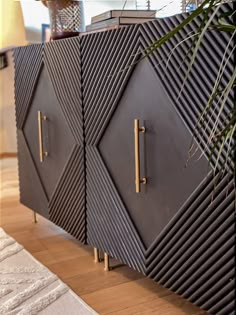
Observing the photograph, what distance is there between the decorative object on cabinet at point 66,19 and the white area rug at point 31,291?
1.08 m

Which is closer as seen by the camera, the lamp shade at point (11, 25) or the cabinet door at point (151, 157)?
the cabinet door at point (151, 157)

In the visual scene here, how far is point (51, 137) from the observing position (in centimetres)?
210

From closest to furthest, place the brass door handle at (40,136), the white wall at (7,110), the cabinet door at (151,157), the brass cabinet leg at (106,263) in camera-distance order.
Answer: the cabinet door at (151,157)
the brass cabinet leg at (106,263)
the brass door handle at (40,136)
the white wall at (7,110)

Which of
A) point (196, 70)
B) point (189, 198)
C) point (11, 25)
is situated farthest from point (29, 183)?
point (11, 25)

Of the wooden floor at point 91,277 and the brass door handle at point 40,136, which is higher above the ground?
the brass door handle at point 40,136

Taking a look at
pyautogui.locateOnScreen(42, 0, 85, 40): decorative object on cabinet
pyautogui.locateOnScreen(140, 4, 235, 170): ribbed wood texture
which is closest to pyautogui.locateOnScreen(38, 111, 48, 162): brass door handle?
pyautogui.locateOnScreen(42, 0, 85, 40): decorative object on cabinet

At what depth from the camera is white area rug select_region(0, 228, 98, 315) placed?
147cm

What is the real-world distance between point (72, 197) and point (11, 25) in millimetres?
2012

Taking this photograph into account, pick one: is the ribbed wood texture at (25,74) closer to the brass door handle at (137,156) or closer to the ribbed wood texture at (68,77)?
the ribbed wood texture at (68,77)

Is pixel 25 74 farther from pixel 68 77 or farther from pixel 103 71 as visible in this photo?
pixel 103 71

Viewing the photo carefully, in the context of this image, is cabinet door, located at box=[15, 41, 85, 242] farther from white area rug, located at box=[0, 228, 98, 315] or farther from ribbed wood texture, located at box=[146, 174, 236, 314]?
ribbed wood texture, located at box=[146, 174, 236, 314]

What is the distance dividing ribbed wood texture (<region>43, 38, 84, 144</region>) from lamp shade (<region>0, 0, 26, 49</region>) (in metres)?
1.54


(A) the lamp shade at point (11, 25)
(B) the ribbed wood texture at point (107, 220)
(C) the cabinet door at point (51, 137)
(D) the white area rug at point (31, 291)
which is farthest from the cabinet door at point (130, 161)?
(A) the lamp shade at point (11, 25)

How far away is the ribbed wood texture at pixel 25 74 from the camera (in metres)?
2.18
